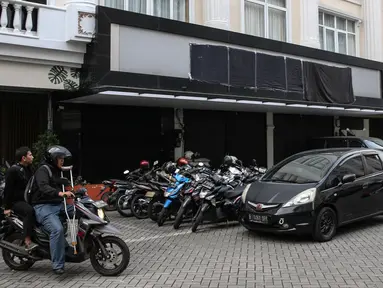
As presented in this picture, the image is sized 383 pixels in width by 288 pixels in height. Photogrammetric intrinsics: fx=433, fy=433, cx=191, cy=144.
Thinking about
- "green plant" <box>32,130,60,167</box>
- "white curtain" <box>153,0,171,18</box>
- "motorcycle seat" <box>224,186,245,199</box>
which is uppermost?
"white curtain" <box>153,0,171,18</box>

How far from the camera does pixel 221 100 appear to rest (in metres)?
11.8

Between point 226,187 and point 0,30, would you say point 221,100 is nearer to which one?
point 226,187

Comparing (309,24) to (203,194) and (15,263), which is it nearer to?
(203,194)

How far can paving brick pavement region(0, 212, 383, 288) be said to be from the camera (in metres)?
5.38

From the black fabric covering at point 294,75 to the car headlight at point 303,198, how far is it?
6.94 meters

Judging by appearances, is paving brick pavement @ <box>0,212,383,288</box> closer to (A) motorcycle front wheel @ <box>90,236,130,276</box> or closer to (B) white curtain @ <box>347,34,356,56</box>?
(A) motorcycle front wheel @ <box>90,236,130,276</box>

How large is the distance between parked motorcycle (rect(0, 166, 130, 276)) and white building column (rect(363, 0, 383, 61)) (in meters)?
18.4

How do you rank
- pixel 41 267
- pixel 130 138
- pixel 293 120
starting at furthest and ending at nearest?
1. pixel 293 120
2. pixel 130 138
3. pixel 41 267

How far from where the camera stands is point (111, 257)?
560 centimetres

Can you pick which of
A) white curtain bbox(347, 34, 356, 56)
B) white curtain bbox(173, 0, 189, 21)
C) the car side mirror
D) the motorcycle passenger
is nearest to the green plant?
the motorcycle passenger

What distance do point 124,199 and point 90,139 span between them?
2423 mm

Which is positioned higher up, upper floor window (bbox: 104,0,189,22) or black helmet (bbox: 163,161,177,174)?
upper floor window (bbox: 104,0,189,22)

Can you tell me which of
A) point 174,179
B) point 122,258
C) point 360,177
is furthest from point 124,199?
point 360,177

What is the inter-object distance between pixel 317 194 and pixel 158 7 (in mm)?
8396
